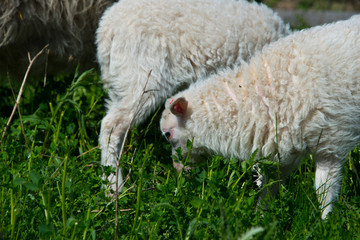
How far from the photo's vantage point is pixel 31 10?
3.61 m

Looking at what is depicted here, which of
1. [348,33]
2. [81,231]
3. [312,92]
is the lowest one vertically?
[81,231]

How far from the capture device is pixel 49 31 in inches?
147

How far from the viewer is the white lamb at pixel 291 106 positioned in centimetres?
269

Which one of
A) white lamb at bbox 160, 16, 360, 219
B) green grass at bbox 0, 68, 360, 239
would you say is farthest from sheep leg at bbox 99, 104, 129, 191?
white lamb at bbox 160, 16, 360, 219

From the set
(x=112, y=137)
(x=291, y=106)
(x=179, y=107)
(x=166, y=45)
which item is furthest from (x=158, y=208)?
(x=166, y=45)

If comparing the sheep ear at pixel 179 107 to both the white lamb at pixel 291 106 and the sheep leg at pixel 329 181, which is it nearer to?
the white lamb at pixel 291 106

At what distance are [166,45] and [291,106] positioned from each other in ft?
3.04

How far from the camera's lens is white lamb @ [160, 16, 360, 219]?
8.82 ft

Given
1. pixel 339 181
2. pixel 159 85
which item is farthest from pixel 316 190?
pixel 159 85

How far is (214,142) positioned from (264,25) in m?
0.93

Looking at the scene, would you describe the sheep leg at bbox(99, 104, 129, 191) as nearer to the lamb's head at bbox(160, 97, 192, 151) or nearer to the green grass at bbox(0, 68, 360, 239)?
the green grass at bbox(0, 68, 360, 239)

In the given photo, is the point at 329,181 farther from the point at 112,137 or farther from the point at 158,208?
the point at 112,137

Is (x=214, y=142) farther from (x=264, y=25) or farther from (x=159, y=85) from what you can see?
(x=264, y=25)

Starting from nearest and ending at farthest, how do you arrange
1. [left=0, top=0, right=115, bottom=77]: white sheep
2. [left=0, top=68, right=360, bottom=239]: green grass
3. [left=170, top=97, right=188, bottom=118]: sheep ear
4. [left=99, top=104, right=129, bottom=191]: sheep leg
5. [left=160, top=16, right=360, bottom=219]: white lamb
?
[left=0, top=68, right=360, bottom=239]: green grass < [left=160, top=16, right=360, bottom=219]: white lamb < [left=170, top=97, right=188, bottom=118]: sheep ear < [left=99, top=104, right=129, bottom=191]: sheep leg < [left=0, top=0, right=115, bottom=77]: white sheep
